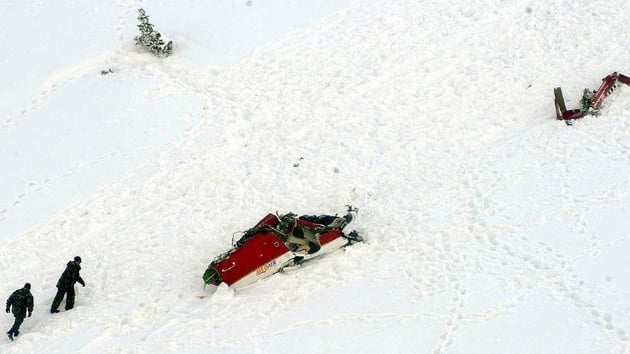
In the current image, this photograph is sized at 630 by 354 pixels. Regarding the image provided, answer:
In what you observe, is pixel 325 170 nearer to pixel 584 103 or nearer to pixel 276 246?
pixel 276 246

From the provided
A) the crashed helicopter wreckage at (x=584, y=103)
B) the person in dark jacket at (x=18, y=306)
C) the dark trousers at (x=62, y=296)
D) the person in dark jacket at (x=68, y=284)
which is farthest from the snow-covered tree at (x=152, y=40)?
the crashed helicopter wreckage at (x=584, y=103)

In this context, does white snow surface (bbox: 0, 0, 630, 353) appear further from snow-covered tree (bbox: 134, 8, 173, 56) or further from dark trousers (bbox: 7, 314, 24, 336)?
snow-covered tree (bbox: 134, 8, 173, 56)

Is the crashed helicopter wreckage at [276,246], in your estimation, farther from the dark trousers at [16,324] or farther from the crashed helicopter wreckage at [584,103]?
the crashed helicopter wreckage at [584,103]

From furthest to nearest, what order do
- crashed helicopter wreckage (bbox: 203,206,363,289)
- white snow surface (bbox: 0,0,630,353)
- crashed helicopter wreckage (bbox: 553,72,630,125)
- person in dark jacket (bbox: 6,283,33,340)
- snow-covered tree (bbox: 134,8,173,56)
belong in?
snow-covered tree (bbox: 134,8,173,56)
crashed helicopter wreckage (bbox: 553,72,630,125)
crashed helicopter wreckage (bbox: 203,206,363,289)
person in dark jacket (bbox: 6,283,33,340)
white snow surface (bbox: 0,0,630,353)

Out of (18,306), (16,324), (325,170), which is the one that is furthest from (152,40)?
(16,324)

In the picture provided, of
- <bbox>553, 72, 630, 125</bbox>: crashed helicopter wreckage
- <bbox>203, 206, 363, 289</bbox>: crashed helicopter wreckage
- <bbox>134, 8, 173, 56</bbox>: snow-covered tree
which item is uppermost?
<bbox>134, 8, 173, 56</bbox>: snow-covered tree

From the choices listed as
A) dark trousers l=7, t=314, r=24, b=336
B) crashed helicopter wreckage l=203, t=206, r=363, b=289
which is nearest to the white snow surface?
dark trousers l=7, t=314, r=24, b=336

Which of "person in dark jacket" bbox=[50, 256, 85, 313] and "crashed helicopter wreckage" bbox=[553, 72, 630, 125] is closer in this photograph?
"person in dark jacket" bbox=[50, 256, 85, 313]
